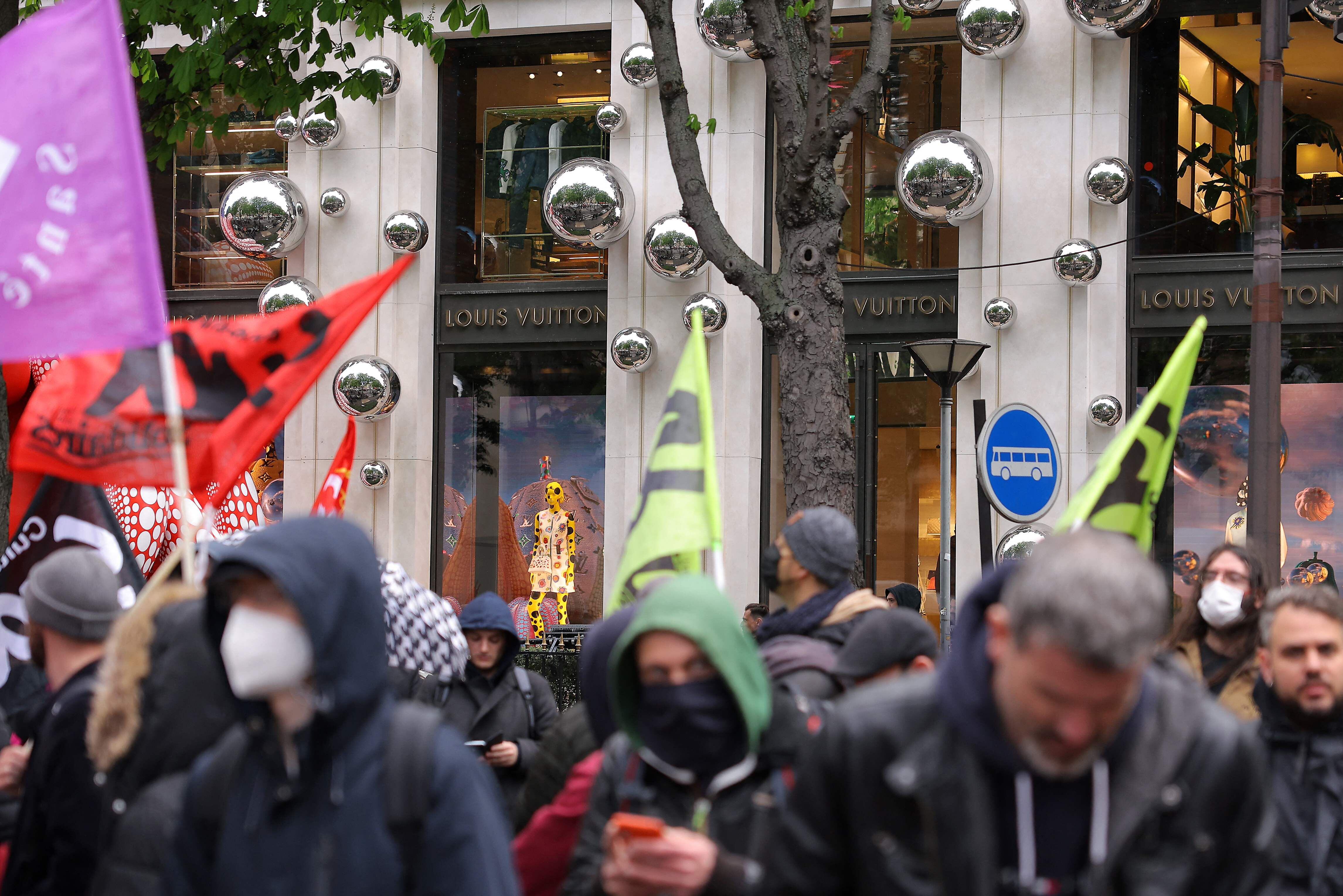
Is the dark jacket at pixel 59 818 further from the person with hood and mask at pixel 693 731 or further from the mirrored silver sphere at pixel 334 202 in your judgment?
the mirrored silver sphere at pixel 334 202

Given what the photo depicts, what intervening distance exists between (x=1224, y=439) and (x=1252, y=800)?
40.5ft

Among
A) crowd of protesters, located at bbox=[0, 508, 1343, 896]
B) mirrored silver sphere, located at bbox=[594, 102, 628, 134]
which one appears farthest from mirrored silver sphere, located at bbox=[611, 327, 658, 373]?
crowd of protesters, located at bbox=[0, 508, 1343, 896]

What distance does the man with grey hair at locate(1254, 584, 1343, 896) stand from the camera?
3.91 metres

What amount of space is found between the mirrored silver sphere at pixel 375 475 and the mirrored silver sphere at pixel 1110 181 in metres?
7.01

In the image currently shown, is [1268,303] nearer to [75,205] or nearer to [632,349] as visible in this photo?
[632,349]

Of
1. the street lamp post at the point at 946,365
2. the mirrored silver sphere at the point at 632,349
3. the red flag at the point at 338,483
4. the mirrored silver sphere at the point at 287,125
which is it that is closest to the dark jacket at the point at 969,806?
the red flag at the point at 338,483

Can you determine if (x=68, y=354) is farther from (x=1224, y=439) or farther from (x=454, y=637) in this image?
(x=1224, y=439)

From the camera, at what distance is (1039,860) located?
7.63 feet

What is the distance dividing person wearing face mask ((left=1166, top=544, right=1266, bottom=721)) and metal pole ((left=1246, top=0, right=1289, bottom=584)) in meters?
4.30

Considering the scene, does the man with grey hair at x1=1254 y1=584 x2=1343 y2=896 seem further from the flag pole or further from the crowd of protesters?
the flag pole

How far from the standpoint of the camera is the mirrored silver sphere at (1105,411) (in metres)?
13.5

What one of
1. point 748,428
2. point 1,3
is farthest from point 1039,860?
point 748,428

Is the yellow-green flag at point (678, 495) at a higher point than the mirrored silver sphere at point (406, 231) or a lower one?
lower

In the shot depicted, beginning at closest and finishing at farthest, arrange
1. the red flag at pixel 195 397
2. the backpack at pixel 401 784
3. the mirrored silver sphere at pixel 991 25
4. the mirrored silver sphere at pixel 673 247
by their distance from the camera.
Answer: the backpack at pixel 401 784
the red flag at pixel 195 397
the mirrored silver sphere at pixel 991 25
the mirrored silver sphere at pixel 673 247
